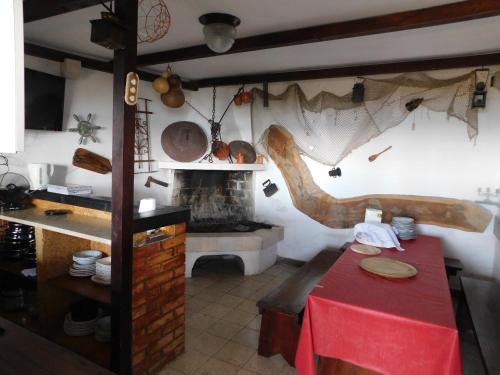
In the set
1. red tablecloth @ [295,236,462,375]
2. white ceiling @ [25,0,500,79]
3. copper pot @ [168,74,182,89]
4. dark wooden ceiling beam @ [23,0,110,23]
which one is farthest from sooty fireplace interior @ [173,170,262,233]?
red tablecloth @ [295,236,462,375]

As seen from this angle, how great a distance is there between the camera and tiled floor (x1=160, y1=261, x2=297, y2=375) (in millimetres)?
A: 2078

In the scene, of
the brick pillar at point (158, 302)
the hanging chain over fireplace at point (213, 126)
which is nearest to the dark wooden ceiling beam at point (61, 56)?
the hanging chain over fireplace at point (213, 126)

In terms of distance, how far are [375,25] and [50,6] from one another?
1.93 meters

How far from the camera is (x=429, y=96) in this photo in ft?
10.1

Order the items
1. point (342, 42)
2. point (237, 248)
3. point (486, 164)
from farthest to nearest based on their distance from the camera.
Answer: point (237, 248) < point (486, 164) < point (342, 42)

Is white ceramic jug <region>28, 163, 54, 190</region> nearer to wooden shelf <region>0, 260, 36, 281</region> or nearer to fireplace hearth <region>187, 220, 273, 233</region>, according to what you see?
wooden shelf <region>0, 260, 36, 281</region>

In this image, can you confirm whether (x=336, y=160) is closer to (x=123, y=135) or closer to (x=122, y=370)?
(x=123, y=135)

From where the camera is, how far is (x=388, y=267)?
1.99 metres

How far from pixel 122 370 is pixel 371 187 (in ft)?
9.04

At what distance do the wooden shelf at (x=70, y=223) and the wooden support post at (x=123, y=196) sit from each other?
0.13 metres

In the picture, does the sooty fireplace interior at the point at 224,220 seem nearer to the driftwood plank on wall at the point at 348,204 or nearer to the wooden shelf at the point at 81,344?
the driftwood plank on wall at the point at 348,204

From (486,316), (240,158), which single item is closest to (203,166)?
(240,158)

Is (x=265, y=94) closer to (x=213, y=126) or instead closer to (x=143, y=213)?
(x=213, y=126)

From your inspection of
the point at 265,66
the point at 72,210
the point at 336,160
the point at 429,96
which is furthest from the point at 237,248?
the point at 429,96
